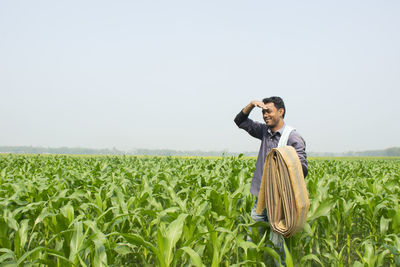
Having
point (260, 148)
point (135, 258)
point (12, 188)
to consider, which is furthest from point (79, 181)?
point (260, 148)

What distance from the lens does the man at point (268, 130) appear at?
10.5 ft

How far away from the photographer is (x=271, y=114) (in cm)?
339

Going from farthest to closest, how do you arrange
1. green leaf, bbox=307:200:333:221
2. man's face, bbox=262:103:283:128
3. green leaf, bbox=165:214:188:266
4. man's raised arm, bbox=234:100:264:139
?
man's raised arm, bbox=234:100:264:139 < green leaf, bbox=307:200:333:221 < man's face, bbox=262:103:283:128 < green leaf, bbox=165:214:188:266

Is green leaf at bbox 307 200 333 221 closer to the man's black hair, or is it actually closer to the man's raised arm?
the man's raised arm

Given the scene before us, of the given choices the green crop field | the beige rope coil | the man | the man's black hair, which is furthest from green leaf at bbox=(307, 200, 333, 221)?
the man's black hair

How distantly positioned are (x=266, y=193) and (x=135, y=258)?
8.65 feet

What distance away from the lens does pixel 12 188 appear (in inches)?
A: 217

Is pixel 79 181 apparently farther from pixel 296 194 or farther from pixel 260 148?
pixel 296 194

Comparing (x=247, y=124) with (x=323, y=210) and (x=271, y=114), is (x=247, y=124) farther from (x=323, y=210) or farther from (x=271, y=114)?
(x=323, y=210)

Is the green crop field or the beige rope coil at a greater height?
the beige rope coil

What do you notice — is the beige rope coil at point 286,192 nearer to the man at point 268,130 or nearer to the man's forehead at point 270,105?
the man at point 268,130

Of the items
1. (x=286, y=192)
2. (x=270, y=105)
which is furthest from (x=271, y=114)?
(x=286, y=192)

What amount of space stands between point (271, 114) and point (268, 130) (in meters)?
0.48

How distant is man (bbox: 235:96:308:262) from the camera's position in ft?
10.5
